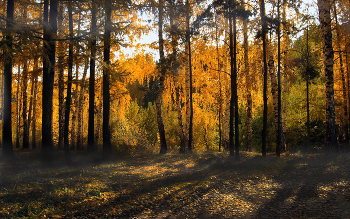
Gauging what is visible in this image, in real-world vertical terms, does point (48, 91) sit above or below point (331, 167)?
above

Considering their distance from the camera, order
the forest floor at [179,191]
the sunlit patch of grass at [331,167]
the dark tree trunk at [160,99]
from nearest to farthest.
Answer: the forest floor at [179,191] < the sunlit patch of grass at [331,167] < the dark tree trunk at [160,99]

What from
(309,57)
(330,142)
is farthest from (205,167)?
(309,57)

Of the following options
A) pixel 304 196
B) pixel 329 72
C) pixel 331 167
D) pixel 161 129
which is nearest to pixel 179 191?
pixel 304 196

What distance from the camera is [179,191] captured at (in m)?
7.14

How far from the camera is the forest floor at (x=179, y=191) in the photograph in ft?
17.6

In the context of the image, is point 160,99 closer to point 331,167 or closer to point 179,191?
point 179,191

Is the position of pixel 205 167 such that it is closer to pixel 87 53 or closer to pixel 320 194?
pixel 320 194

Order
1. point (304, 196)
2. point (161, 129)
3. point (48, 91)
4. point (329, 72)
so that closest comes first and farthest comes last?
point (304, 196)
point (48, 91)
point (329, 72)
point (161, 129)

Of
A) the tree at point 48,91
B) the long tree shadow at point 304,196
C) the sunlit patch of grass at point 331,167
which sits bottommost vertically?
the long tree shadow at point 304,196

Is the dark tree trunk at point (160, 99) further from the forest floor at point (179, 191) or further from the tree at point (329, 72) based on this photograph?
the tree at point (329, 72)

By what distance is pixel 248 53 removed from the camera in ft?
60.5

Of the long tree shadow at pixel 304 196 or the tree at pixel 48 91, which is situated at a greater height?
the tree at pixel 48 91

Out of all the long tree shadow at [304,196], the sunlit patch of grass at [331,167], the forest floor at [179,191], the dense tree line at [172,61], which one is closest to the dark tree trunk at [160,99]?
the dense tree line at [172,61]

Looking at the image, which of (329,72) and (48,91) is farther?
(329,72)
